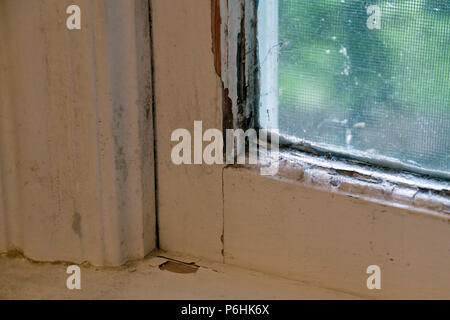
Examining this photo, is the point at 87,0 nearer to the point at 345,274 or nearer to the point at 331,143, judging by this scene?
the point at 331,143

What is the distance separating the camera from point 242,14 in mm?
1490

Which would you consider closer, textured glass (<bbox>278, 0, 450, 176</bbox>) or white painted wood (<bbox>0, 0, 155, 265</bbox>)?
textured glass (<bbox>278, 0, 450, 176</bbox>)

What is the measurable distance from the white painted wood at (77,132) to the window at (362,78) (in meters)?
0.26

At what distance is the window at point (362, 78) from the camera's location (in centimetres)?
136

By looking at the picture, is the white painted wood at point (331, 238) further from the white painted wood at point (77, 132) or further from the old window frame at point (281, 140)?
the white painted wood at point (77, 132)

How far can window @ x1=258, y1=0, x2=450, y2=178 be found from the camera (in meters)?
1.36

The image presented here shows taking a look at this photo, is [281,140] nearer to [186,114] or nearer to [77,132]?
[186,114]

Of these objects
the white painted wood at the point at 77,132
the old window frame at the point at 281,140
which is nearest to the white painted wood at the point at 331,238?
the old window frame at the point at 281,140

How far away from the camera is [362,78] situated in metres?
1.43

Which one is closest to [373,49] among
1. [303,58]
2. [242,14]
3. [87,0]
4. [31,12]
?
[303,58]

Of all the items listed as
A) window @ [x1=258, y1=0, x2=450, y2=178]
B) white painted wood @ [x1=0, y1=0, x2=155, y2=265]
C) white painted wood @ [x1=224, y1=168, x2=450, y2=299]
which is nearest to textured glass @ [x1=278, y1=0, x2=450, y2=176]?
window @ [x1=258, y1=0, x2=450, y2=178]

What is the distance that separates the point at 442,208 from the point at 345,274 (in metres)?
0.23

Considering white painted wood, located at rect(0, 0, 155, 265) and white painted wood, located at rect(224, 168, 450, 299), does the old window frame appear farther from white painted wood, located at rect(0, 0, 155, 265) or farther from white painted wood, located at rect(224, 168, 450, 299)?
white painted wood, located at rect(0, 0, 155, 265)

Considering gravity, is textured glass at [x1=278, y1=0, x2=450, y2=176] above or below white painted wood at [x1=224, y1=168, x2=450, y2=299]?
above
